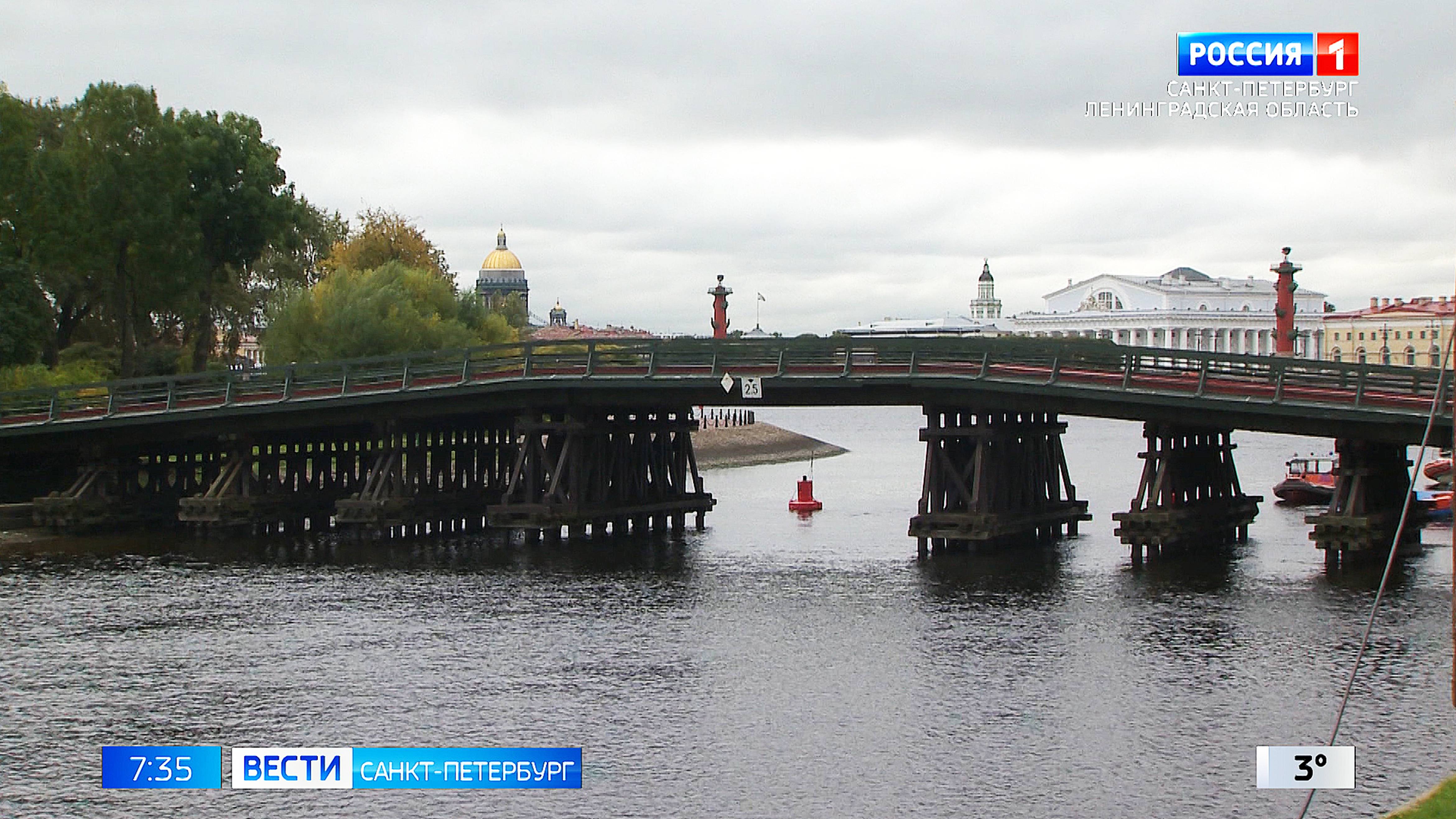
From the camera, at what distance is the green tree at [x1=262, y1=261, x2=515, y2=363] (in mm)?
76125

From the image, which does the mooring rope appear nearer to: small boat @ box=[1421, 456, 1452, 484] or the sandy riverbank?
small boat @ box=[1421, 456, 1452, 484]

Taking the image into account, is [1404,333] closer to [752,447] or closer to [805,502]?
[752,447]

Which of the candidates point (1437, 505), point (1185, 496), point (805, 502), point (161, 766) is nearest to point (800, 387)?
point (1185, 496)

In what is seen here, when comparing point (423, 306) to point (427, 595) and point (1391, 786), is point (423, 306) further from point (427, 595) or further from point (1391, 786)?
point (1391, 786)

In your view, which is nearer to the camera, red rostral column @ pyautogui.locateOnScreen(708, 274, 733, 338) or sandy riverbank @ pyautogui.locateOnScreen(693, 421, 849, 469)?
red rostral column @ pyautogui.locateOnScreen(708, 274, 733, 338)

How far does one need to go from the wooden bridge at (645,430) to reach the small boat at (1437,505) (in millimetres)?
7531

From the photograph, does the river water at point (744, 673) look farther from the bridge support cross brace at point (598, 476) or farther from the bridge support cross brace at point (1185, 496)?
the bridge support cross brace at point (598, 476)

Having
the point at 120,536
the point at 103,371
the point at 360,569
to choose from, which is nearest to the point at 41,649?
the point at 360,569

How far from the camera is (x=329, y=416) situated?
51844 mm

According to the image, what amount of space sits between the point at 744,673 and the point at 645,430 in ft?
73.5

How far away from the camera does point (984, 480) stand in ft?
150

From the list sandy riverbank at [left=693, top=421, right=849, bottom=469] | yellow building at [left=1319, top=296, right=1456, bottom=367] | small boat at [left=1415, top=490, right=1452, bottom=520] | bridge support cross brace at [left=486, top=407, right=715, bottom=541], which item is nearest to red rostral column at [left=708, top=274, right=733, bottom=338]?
bridge support cross brace at [left=486, top=407, right=715, bottom=541]

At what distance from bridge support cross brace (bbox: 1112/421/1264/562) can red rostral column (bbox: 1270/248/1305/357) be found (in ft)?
10.4

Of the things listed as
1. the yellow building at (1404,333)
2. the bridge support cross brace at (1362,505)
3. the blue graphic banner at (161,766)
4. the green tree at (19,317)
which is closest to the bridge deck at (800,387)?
the bridge support cross brace at (1362,505)
